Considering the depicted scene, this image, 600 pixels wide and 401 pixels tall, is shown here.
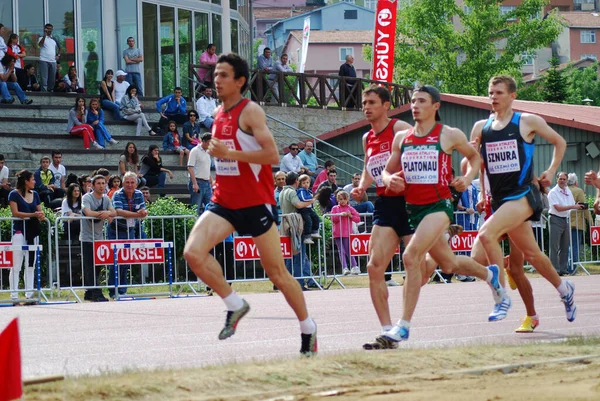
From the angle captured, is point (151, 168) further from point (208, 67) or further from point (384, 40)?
point (384, 40)

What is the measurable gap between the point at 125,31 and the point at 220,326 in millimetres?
24212

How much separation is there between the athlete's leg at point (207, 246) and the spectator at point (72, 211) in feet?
33.9

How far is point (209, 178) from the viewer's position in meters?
22.8

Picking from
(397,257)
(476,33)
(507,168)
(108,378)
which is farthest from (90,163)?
Answer: (476,33)

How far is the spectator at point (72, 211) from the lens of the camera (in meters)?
18.8

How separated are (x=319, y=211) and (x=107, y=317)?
375 inches

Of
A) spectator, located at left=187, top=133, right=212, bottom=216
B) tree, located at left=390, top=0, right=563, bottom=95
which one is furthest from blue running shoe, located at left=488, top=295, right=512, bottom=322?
tree, located at left=390, top=0, right=563, bottom=95

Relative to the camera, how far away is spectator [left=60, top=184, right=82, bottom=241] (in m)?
18.8

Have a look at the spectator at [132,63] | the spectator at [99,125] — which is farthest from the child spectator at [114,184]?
the spectator at [132,63]

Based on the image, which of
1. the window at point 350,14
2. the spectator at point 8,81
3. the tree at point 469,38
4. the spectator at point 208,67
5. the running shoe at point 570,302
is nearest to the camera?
the running shoe at point 570,302

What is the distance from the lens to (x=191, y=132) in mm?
28094

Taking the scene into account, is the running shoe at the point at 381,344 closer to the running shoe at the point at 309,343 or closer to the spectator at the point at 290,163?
the running shoe at the point at 309,343

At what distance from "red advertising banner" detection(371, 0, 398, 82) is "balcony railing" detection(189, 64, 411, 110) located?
489 millimetres

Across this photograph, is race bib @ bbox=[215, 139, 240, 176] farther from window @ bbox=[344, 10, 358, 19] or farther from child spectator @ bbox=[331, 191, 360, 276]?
window @ bbox=[344, 10, 358, 19]
